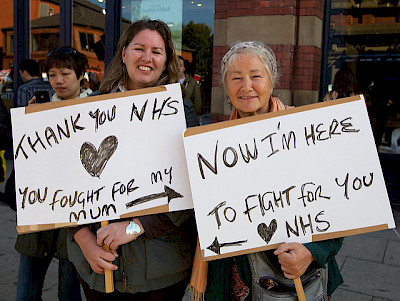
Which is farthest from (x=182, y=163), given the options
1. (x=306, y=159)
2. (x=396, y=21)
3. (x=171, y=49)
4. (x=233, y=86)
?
(x=396, y=21)

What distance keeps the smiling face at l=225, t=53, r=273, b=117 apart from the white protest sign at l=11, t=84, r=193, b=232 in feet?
0.82

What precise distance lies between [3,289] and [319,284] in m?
2.75

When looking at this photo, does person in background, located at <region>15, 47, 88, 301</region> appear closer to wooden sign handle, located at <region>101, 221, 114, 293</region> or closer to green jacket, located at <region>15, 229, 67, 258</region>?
green jacket, located at <region>15, 229, 67, 258</region>

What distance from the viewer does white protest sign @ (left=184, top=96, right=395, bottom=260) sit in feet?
4.97

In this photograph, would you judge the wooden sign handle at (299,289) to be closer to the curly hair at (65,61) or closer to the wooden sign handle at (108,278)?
the wooden sign handle at (108,278)

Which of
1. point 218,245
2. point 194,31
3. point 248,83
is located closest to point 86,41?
point 194,31

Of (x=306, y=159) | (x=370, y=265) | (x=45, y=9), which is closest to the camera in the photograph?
(x=306, y=159)

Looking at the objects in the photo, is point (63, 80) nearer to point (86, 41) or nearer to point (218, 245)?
point (218, 245)

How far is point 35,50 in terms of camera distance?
724 cm

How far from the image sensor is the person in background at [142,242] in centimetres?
166

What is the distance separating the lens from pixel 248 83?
5.35ft

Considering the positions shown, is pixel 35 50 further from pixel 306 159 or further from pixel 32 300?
pixel 306 159

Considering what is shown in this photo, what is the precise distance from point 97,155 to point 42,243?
1056 millimetres

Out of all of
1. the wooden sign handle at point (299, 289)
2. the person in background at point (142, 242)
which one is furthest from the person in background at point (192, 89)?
the wooden sign handle at point (299, 289)
